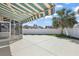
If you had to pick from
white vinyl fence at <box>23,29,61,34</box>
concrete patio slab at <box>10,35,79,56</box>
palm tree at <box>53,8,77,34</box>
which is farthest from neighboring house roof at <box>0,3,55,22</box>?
white vinyl fence at <box>23,29,61,34</box>

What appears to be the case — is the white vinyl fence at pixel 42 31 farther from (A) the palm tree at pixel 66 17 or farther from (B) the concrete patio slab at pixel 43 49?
(B) the concrete patio slab at pixel 43 49

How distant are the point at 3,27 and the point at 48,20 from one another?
14.8 meters

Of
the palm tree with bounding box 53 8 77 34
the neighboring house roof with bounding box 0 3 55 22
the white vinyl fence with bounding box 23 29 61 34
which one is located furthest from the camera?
the white vinyl fence with bounding box 23 29 61 34

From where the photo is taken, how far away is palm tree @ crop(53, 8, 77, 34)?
3034 centimetres

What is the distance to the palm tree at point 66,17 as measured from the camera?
30344 millimetres

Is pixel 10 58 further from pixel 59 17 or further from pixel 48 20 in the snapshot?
pixel 48 20

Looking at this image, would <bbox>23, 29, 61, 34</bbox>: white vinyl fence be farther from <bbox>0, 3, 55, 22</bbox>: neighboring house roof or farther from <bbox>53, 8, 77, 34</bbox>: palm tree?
<bbox>0, 3, 55, 22</bbox>: neighboring house roof

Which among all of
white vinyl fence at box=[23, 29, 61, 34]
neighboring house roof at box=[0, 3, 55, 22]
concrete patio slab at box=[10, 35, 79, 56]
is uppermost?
neighboring house roof at box=[0, 3, 55, 22]

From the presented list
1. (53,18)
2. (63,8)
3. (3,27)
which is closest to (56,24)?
(53,18)

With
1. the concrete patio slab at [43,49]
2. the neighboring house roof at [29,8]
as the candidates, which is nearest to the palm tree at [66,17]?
the concrete patio slab at [43,49]

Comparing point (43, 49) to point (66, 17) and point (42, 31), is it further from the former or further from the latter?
point (42, 31)

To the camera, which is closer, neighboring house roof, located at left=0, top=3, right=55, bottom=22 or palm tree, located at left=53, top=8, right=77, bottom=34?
neighboring house roof, located at left=0, top=3, right=55, bottom=22

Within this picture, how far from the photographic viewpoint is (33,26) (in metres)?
37.4

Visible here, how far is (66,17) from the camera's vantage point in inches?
1250
